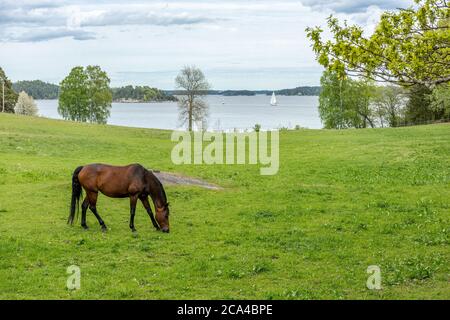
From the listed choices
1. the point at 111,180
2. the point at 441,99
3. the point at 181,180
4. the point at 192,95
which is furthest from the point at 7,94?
the point at 111,180

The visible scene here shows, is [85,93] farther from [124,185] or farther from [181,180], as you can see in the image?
[124,185]

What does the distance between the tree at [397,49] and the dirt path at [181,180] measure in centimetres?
1308

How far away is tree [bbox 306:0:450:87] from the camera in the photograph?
12328 millimetres

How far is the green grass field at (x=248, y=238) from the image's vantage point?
38.4 ft

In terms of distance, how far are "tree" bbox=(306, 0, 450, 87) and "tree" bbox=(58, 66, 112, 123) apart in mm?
92902

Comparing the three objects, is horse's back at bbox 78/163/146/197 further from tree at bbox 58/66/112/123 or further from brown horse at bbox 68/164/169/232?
tree at bbox 58/66/112/123

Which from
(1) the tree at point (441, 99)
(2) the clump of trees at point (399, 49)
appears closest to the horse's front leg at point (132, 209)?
(2) the clump of trees at point (399, 49)

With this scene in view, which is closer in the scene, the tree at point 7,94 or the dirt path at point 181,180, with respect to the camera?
the dirt path at point 181,180

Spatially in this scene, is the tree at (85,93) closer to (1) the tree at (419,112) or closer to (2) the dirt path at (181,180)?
(1) the tree at (419,112)

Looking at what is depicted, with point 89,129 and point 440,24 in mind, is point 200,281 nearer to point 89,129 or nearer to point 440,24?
point 440,24

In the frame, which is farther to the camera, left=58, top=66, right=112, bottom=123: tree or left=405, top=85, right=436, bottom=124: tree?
left=58, top=66, right=112, bottom=123: tree

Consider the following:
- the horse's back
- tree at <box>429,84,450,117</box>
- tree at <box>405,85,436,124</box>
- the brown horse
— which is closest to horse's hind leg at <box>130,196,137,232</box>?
the brown horse

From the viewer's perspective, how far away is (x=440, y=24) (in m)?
13.3
